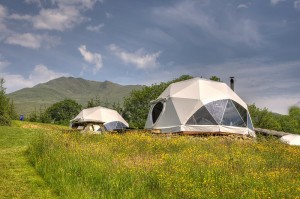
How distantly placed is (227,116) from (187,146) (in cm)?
1222

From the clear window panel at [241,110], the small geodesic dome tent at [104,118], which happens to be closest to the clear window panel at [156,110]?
the clear window panel at [241,110]

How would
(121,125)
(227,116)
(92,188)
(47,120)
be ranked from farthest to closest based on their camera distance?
(47,120) → (121,125) → (227,116) → (92,188)

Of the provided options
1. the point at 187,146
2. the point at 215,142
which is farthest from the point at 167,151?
the point at 215,142

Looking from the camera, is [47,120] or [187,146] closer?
[187,146]

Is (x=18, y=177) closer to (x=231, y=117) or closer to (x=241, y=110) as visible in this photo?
(x=231, y=117)

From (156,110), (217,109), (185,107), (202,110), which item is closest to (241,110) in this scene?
(217,109)

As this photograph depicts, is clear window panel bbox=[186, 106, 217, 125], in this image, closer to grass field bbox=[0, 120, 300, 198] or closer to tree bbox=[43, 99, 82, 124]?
grass field bbox=[0, 120, 300, 198]

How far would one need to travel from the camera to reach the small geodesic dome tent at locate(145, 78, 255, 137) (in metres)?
25.4

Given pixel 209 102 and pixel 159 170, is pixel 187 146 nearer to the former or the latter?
pixel 159 170

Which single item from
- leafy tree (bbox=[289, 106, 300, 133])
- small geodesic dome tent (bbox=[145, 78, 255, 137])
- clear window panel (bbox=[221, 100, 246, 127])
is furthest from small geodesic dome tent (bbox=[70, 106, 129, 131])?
leafy tree (bbox=[289, 106, 300, 133])

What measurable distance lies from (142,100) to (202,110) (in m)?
42.1

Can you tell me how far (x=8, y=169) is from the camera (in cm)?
1062

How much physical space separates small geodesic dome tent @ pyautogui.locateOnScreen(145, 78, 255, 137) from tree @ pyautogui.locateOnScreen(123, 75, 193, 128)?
120 feet

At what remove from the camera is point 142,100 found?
67.4 m
